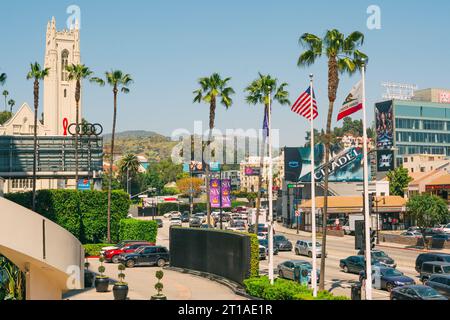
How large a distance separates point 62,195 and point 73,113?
9301cm

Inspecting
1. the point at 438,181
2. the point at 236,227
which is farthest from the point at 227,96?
the point at 438,181

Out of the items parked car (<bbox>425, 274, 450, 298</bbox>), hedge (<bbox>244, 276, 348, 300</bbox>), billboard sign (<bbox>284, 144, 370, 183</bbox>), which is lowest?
parked car (<bbox>425, 274, 450, 298</bbox>)

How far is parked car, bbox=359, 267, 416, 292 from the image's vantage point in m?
36.6

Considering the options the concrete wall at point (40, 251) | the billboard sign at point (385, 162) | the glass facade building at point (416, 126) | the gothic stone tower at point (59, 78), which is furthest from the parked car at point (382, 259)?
the glass facade building at point (416, 126)

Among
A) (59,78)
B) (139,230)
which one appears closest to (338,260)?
(139,230)

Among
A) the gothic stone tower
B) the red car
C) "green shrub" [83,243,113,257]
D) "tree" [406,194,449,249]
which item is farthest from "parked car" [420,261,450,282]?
the gothic stone tower

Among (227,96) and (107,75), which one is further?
(107,75)

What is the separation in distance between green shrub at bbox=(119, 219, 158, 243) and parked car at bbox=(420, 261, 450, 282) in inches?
1119

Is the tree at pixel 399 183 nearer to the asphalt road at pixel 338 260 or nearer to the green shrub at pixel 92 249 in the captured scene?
the asphalt road at pixel 338 260

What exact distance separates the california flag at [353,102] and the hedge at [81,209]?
39.5 m

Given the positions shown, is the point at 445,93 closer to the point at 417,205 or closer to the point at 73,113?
the point at 73,113

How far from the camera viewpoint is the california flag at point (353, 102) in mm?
24359

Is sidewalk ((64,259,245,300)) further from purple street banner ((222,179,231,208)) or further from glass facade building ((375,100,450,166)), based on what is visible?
glass facade building ((375,100,450,166))
